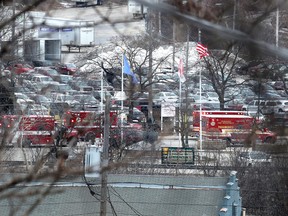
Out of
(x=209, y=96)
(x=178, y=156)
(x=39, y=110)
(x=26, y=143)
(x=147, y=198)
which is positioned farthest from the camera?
(x=209, y=96)

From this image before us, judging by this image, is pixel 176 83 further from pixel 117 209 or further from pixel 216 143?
pixel 117 209

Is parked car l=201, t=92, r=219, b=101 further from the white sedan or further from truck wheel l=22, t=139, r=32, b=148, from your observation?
truck wheel l=22, t=139, r=32, b=148

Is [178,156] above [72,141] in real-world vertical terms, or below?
below

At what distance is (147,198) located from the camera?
10859 mm

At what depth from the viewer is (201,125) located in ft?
44.9

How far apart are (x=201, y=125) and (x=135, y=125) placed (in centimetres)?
153

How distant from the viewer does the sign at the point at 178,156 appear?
1123 cm

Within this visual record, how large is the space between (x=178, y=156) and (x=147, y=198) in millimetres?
1334

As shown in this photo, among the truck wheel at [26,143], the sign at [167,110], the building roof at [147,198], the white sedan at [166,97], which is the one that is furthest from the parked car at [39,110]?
the white sedan at [166,97]

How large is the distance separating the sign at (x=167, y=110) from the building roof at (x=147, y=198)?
2.54 m

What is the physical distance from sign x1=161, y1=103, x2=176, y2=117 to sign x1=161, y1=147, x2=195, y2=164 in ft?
4.67

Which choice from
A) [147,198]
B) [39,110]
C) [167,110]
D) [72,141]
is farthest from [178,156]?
[72,141]

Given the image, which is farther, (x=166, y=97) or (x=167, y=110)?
(x=166, y=97)

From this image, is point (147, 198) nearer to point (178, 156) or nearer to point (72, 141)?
point (178, 156)
